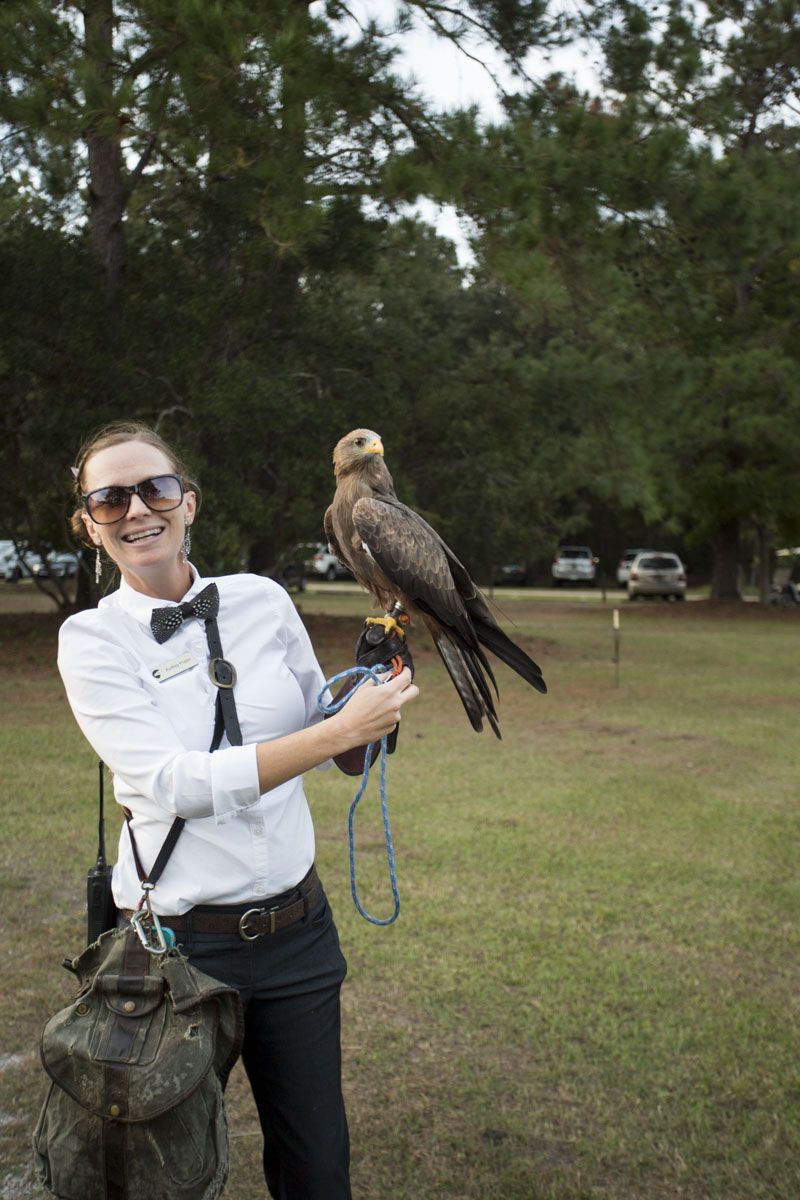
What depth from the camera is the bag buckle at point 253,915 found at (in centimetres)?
202

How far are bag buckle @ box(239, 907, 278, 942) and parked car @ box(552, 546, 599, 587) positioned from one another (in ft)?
144

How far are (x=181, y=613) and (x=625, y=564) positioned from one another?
4333 centimetres

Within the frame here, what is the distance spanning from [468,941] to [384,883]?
2.99ft

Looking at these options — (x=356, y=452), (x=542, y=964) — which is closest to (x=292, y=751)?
(x=356, y=452)

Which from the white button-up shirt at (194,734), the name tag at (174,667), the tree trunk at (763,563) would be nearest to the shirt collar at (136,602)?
the white button-up shirt at (194,734)

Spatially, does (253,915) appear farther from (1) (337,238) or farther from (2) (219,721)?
(1) (337,238)

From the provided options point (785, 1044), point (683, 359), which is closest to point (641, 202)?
point (683, 359)

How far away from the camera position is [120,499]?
6.84 feet

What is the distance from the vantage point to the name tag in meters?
2.01

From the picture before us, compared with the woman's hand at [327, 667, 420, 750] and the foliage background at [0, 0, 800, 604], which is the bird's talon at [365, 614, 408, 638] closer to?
the woman's hand at [327, 667, 420, 750]

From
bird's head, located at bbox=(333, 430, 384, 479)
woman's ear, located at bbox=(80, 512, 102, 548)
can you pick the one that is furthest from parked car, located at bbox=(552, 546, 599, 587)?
woman's ear, located at bbox=(80, 512, 102, 548)

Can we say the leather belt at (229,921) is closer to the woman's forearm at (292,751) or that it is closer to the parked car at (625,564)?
the woman's forearm at (292,751)

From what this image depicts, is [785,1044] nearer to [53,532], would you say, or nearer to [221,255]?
[221,255]

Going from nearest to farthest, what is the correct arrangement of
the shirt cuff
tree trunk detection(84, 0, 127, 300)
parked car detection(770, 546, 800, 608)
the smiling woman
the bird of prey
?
the shirt cuff < the smiling woman < the bird of prey < tree trunk detection(84, 0, 127, 300) < parked car detection(770, 546, 800, 608)
